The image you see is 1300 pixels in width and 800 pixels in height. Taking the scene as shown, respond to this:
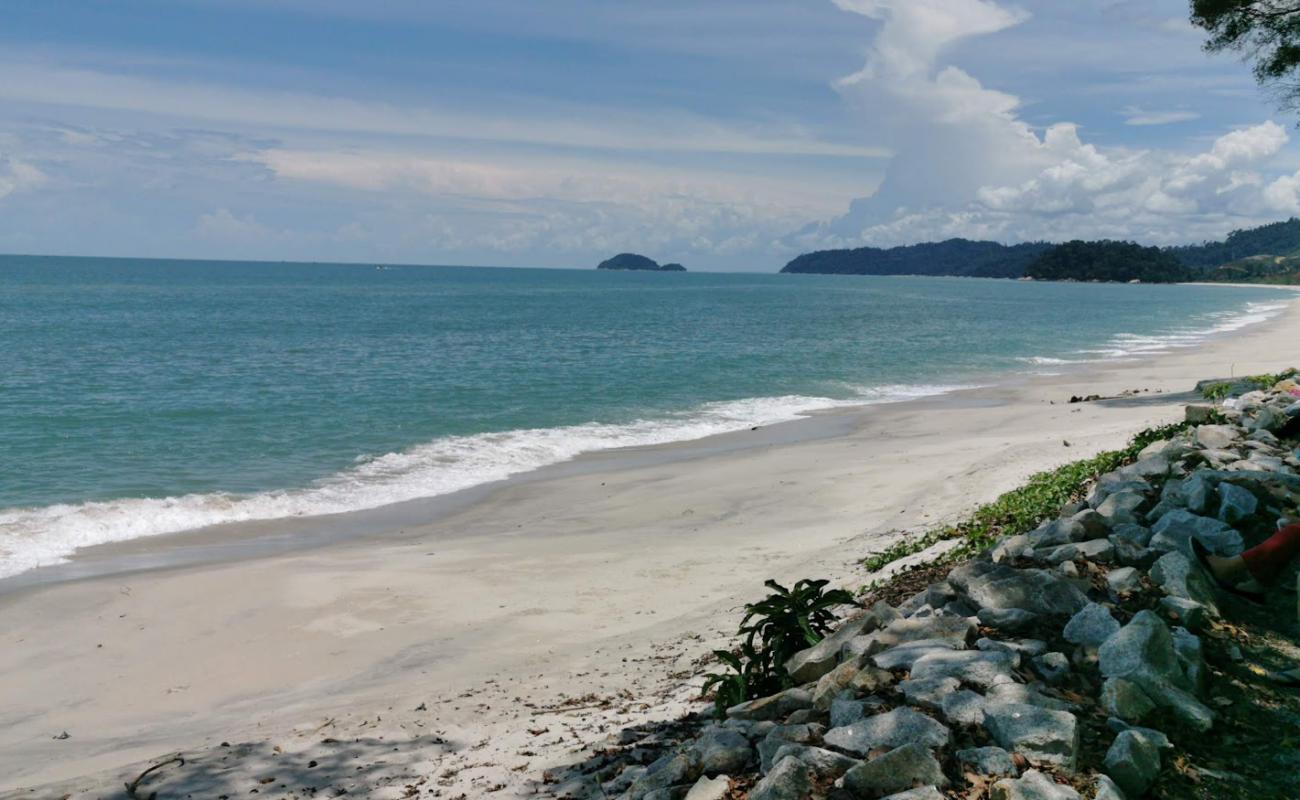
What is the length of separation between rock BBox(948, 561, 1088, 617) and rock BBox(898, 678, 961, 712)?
1253mm

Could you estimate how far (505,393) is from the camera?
32.2 m

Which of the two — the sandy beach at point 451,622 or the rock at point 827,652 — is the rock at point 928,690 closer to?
the rock at point 827,652

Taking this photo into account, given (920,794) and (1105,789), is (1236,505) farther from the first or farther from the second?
(920,794)

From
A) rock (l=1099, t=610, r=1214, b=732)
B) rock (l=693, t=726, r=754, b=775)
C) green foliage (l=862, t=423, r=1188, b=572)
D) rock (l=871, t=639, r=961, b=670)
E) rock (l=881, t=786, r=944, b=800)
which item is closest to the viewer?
rock (l=881, t=786, r=944, b=800)

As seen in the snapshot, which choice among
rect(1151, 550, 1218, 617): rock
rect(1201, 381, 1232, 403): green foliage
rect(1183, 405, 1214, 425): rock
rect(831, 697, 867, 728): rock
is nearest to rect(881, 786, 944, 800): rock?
rect(831, 697, 867, 728): rock

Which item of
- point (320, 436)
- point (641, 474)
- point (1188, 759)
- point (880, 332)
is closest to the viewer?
point (1188, 759)

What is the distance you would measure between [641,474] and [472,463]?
428 centimetres

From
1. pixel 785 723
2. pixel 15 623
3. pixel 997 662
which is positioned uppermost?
pixel 997 662

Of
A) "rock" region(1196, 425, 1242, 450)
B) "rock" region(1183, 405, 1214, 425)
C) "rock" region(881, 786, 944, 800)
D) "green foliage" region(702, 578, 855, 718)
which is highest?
"rock" region(1196, 425, 1242, 450)

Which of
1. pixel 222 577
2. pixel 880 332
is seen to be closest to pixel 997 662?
pixel 222 577

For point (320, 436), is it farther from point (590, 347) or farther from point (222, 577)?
point (590, 347)

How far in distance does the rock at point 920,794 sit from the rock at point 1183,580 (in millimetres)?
2967

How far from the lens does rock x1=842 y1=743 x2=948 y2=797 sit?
4098mm

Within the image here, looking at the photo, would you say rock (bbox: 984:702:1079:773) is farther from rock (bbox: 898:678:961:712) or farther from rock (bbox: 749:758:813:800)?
rock (bbox: 749:758:813:800)
